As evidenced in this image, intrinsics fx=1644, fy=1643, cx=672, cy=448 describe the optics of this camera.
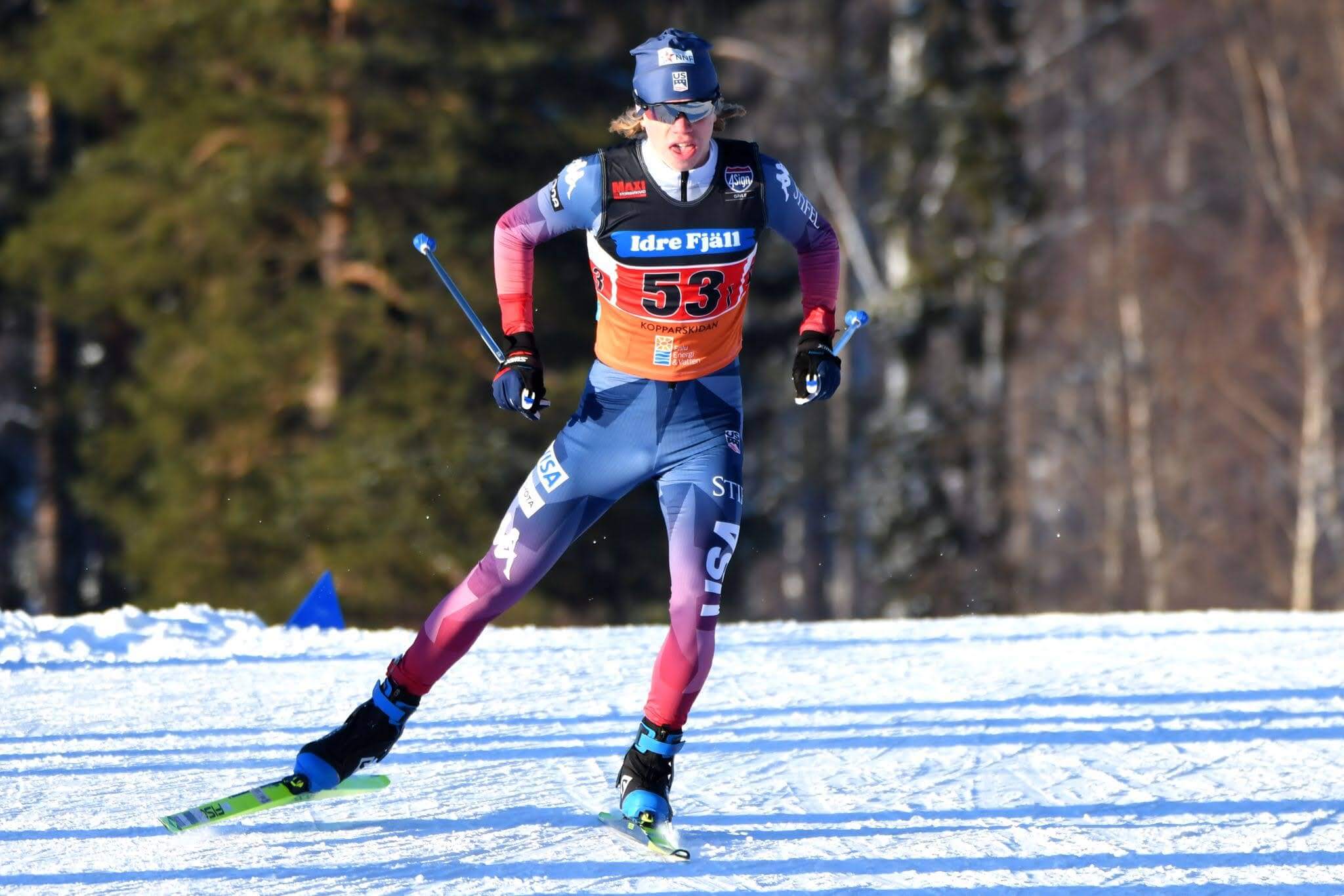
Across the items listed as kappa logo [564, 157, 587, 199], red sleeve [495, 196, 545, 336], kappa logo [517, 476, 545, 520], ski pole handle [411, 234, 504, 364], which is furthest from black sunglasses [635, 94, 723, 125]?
kappa logo [517, 476, 545, 520]

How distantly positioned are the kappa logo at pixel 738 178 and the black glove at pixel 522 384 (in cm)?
65

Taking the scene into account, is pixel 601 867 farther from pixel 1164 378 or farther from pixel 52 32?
pixel 1164 378

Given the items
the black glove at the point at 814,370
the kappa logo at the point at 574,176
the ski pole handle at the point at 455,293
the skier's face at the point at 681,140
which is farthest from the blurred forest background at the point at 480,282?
the skier's face at the point at 681,140

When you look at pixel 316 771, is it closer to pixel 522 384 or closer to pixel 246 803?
pixel 246 803

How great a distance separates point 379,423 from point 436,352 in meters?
0.85

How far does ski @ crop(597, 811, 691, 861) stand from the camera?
13.0 ft

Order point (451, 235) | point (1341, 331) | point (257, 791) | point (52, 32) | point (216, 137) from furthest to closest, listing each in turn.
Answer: point (1341, 331), point (52, 32), point (216, 137), point (451, 235), point (257, 791)

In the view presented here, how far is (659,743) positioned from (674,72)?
170 centimetres

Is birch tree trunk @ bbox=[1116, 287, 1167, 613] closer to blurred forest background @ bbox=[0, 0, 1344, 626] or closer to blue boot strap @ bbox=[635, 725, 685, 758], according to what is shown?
blurred forest background @ bbox=[0, 0, 1344, 626]

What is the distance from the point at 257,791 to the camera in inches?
164

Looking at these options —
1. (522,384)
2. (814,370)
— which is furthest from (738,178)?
(522,384)

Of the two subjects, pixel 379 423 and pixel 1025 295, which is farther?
pixel 1025 295

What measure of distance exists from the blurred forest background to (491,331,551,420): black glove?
9909mm

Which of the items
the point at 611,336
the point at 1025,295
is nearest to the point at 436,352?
the point at 1025,295
